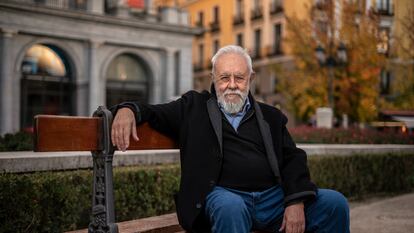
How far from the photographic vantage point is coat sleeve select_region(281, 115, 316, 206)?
3.18m

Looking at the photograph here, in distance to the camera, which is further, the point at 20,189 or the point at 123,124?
the point at 20,189

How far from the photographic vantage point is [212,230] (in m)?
2.99

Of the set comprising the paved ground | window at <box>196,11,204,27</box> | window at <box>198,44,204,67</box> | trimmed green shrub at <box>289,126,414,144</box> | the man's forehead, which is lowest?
the paved ground

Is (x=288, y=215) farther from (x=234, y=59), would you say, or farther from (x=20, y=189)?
(x=20, y=189)

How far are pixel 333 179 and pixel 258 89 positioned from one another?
118 ft

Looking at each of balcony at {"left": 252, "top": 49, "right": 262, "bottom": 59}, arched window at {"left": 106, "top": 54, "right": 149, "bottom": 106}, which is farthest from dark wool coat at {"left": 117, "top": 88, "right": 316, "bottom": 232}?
balcony at {"left": 252, "top": 49, "right": 262, "bottom": 59}

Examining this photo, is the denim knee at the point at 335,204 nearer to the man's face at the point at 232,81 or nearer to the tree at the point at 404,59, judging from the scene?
the man's face at the point at 232,81

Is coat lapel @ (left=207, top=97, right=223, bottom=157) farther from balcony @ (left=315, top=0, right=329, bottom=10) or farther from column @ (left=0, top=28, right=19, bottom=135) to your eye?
balcony @ (left=315, top=0, right=329, bottom=10)

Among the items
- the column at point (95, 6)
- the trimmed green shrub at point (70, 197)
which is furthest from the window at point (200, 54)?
the trimmed green shrub at point (70, 197)

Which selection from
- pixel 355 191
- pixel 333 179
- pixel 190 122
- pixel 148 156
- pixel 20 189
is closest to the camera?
pixel 190 122

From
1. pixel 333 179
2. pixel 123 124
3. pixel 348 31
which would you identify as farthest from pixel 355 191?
pixel 348 31

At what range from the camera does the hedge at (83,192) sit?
13.9 ft

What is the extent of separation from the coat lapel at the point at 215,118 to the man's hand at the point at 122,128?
1.62 ft

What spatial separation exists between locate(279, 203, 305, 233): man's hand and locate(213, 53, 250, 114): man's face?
0.66 meters
